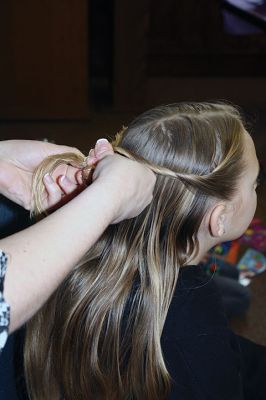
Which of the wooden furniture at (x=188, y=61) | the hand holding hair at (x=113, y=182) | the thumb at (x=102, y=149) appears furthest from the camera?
the wooden furniture at (x=188, y=61)

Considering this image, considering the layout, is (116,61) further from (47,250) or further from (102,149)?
(47,250)

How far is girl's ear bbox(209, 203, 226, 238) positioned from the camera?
0.82 m

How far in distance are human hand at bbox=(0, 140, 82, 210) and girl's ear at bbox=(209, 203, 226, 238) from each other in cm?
21

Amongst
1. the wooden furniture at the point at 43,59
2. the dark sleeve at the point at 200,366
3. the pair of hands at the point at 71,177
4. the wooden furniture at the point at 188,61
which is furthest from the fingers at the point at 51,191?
the wooden furniture at the point at 188,61

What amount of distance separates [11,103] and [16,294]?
8.59 ft

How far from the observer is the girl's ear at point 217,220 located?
82 centimetres

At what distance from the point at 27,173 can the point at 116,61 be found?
7.89 ft

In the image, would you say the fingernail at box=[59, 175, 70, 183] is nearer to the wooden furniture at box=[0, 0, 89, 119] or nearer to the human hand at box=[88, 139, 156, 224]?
the human hand at box=[88, 139, 156, 224]

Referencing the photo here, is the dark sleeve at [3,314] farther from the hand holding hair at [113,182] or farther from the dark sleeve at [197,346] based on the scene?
the dark sleeve at [197,346]

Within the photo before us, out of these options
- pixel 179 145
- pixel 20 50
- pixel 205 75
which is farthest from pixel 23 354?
pixel 205 75

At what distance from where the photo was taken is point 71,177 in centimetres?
78

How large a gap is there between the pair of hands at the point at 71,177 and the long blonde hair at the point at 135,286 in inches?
1.4

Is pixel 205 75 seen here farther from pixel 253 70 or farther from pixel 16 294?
pixel 16 294

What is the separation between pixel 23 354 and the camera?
0.76 m
